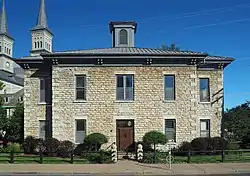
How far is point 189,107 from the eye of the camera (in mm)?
29594

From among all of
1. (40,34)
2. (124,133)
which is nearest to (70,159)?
(124,133)

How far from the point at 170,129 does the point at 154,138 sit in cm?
235

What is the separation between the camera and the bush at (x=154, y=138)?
2788 cm

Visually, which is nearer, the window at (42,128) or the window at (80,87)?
the window at (80,87)

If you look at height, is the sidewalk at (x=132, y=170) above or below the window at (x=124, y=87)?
below

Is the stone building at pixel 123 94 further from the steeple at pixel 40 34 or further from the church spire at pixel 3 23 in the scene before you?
the church spire at pixel 3 23

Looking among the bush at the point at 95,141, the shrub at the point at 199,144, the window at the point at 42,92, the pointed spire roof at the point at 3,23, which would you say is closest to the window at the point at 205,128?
the shrub at the point at 199,144

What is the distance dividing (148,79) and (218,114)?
23.5 feet

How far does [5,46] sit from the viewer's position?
14725 centimetres

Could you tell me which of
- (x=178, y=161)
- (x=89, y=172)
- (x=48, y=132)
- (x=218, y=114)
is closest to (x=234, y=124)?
(x=218, y=114)

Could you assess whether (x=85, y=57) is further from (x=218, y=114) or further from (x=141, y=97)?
(x=218, y=114)

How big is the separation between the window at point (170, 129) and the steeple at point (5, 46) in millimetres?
119559

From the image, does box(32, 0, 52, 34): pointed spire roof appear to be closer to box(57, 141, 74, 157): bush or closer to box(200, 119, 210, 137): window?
box(200, 119, 210, 137): window

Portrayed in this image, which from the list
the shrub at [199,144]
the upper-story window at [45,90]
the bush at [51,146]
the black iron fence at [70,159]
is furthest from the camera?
the upper-story window at [45,90]
